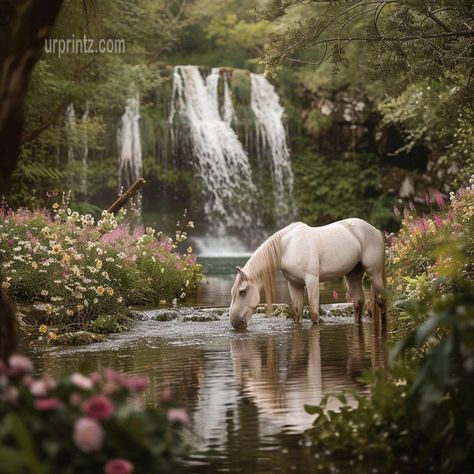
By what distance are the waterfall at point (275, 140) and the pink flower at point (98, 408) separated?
3599 cm

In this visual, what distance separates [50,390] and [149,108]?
35.8 meters

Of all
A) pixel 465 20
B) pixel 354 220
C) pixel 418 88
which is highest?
pixel 418 88

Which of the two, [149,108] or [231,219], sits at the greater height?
[149,108]

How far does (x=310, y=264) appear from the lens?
1361cm

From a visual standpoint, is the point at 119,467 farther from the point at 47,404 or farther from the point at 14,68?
the point at 14,68

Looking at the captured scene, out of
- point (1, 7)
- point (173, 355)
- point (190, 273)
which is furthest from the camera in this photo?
point (190, 273)

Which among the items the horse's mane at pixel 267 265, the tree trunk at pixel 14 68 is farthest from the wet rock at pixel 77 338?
the tree trunk at pixel 14 68

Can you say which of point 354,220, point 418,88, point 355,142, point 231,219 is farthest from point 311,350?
point 355,142

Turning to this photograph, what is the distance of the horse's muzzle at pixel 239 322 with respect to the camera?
13531 mm

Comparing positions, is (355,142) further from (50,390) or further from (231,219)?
(50,390)

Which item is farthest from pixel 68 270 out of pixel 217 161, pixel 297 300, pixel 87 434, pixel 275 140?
pixel 275 140

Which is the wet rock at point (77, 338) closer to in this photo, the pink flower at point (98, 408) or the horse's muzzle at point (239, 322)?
the horse's muzzle at point (239, 322)

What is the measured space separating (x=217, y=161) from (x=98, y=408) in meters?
34.8

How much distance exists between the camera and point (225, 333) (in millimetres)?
13188
